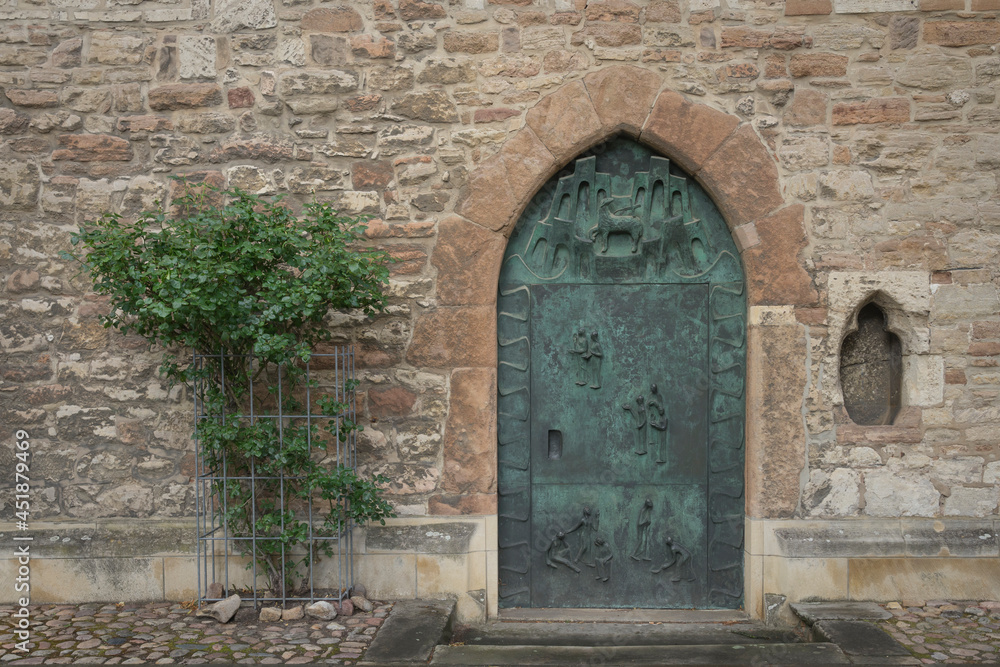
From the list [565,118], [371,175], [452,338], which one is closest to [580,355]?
[452,338]

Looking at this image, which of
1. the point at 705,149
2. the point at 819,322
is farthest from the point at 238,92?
the point at 819,322

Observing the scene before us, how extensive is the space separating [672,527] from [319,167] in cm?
270

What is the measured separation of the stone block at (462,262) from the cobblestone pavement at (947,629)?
8.36ft

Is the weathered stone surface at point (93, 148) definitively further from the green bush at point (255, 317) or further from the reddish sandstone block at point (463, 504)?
the reddish sandstone block at point (463, 504)

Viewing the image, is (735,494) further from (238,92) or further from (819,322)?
(238,92)

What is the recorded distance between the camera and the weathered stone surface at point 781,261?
3969 mm

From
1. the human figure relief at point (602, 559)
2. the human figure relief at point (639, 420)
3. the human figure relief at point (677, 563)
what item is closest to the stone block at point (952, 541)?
the human figure relief at point (677, 563)

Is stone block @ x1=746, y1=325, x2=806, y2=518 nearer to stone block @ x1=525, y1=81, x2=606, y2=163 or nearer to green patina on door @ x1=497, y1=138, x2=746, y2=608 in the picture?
green patina on door @ x1=497, y1=138, x2=746, y2=608

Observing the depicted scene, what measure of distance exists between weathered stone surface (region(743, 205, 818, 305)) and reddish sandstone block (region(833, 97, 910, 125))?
526mm

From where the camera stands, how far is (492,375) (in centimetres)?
402

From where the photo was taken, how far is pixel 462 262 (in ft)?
13.1

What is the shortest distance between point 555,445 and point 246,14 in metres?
2.80

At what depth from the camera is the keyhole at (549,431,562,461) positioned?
422 cm

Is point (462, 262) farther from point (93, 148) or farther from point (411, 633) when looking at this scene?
point (93, 148)
